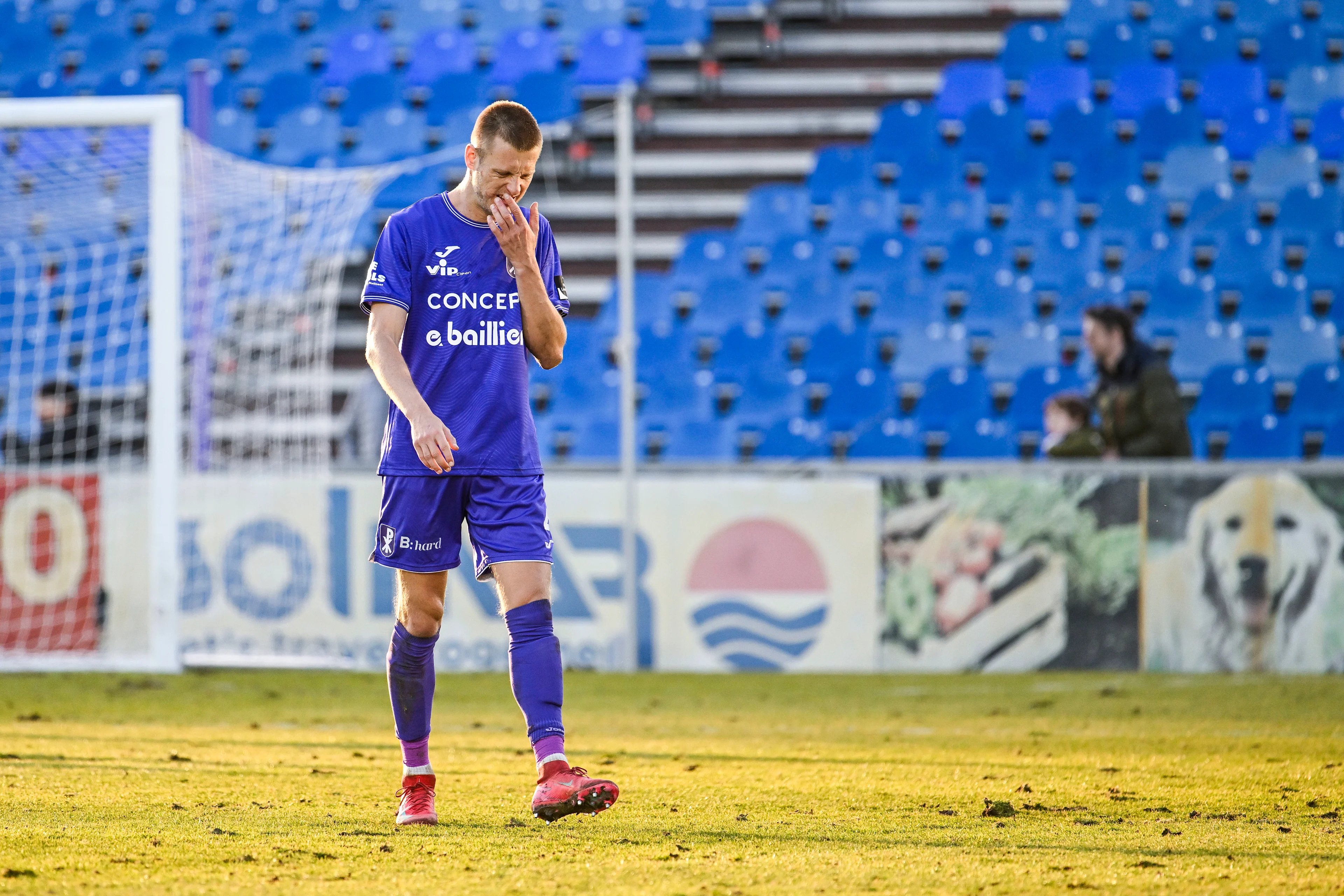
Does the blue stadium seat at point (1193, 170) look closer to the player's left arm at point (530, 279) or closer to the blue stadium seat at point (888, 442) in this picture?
the blue stadium seat at point (888, 442)

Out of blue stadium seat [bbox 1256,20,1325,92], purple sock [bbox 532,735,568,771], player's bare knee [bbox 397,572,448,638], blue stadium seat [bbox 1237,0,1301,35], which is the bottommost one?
purple sock [bbox 532,735,568,771]

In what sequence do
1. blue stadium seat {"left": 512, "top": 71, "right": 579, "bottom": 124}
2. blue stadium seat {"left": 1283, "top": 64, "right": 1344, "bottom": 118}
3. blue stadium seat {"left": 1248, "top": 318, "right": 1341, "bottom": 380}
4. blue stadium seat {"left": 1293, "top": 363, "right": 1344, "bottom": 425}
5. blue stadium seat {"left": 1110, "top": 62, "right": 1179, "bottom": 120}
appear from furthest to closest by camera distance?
blue stadium seat {"left": 512, "top": 71, "right": 579, "bottom": 124} < blue stadium seat {"left": 1110, "top": 62, "right": 1179, "bottom": 120} < blue stadium seat {"left": 1283, "top": 64, "right": 1344, "bottom": 118} < blue stadium seat {"left": 1248, "top": 318, "right": 1341, "bottom": 380} < blue stadium seat {"left": 1293, "top": 363, "right": 1344, "bottom": 425}

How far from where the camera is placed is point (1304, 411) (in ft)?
38.0

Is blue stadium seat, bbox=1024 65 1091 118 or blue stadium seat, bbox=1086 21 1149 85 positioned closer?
blue stadium seat, bbox=1024 65 1091 118

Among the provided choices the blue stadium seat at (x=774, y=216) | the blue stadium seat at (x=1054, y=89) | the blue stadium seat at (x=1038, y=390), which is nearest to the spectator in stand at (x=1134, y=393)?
the blue stadium seat at (x=1038, y=390)

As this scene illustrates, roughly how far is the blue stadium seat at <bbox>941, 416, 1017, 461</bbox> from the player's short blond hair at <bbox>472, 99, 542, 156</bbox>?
8.30 m

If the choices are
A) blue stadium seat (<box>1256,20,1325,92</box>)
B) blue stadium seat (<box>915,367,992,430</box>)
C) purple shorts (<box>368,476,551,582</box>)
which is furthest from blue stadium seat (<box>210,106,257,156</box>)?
purple shorts (<box>368,476,551,582</box>)

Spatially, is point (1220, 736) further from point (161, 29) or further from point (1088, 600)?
point (161, 29)

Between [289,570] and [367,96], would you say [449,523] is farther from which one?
[367,96]

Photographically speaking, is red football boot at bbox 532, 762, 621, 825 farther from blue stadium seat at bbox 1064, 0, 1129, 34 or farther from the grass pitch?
blue stadium seat at bbox 1064, 0, 1129, 34

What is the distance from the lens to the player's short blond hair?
3.52 meters

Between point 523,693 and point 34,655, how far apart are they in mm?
5245

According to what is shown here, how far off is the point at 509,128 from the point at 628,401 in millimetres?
4745

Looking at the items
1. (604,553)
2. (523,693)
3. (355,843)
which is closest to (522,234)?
(523,693)
